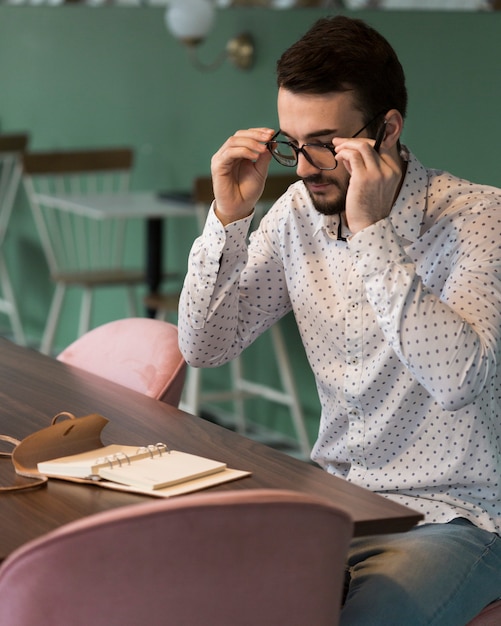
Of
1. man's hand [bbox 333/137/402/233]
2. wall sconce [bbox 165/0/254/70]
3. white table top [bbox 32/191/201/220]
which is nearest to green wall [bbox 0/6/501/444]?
wall sconce [bbox 165/0/254/70]

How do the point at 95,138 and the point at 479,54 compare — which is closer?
the point at 479,54

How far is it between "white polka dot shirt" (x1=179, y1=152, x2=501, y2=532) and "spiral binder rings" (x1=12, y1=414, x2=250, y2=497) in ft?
1.10

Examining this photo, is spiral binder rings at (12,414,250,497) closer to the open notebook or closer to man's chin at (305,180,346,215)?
the open notebook

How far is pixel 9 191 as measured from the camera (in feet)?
18.4

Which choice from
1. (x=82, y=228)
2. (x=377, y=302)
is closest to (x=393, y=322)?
(x=377, y=302)

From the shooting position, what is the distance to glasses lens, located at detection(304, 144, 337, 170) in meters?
1.77

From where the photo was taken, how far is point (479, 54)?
335cm

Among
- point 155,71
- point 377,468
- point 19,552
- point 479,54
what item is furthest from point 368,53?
point 155,71

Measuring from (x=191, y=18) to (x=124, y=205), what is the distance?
700mm

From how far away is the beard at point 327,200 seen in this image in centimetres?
180

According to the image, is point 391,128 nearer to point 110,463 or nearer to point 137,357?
point 137,357

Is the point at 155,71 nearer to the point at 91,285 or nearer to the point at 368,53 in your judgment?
the point at 91,285

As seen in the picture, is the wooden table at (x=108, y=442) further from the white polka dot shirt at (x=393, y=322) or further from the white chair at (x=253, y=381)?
the white chair at (x=253, y=381)

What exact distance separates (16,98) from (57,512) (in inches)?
187
